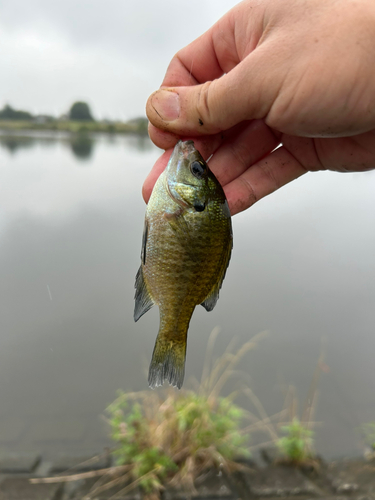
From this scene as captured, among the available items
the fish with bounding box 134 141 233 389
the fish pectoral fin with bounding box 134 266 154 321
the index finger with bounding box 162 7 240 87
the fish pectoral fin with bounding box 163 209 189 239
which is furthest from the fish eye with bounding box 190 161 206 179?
the index finger with bounding box 162 7 240 87

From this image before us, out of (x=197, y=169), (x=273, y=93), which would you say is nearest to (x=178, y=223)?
(x=197, y=169)

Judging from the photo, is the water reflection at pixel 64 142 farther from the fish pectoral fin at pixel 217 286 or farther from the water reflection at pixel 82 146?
the fish pectoral fin at pixel 217 286

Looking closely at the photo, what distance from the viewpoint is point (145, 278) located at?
188 centimetres

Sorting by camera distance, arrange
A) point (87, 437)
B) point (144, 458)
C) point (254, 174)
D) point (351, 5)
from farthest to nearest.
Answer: point (87, 437)
point (144, 458)
point (254, 174)
point (351, 5)

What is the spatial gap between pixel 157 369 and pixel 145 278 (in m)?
0.50

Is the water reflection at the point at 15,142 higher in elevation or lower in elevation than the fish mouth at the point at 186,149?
higher

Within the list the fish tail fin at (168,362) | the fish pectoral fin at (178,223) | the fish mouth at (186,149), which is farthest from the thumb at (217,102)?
the fish tail fin at (168,362)

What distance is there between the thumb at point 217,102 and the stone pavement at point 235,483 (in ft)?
11.7

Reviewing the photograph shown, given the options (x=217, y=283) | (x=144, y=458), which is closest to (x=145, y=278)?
(x=217, y=283)

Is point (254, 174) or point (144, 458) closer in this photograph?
point (254, 174)

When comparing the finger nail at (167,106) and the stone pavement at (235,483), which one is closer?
the finger nail at (167,106)

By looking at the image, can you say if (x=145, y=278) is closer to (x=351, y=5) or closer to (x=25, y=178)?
(x=351, y=5)

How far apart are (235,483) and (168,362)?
2.77m

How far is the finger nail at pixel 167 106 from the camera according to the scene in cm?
199
